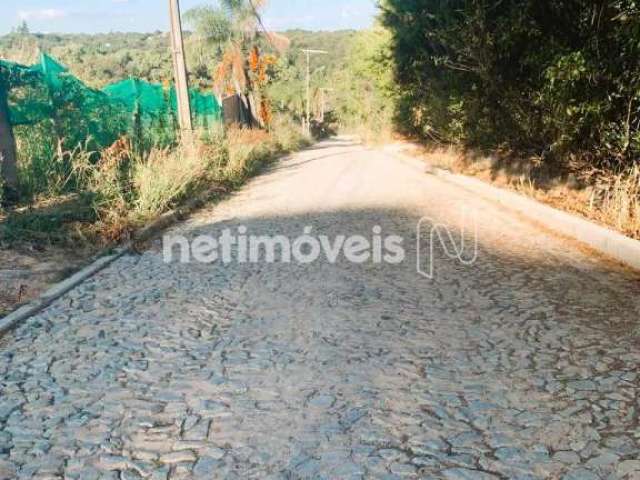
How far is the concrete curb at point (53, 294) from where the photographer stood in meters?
4.03

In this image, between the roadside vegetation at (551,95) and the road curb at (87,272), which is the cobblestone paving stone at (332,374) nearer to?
the road curb at (87,272)

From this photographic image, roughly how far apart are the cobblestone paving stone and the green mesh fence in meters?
5.06

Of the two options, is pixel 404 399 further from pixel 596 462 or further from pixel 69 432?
pixel 69 432

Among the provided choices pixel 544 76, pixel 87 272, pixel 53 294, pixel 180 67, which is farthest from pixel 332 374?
pixel 180 67

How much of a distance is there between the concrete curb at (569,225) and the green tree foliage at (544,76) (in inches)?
36.5

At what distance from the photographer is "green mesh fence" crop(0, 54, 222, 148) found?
8625 mm

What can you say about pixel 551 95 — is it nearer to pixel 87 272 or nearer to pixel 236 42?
pixel 87 272

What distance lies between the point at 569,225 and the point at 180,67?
873 cm

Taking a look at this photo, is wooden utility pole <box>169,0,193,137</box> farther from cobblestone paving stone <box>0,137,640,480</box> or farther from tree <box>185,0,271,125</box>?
tree <box>185,0,271,125</box>

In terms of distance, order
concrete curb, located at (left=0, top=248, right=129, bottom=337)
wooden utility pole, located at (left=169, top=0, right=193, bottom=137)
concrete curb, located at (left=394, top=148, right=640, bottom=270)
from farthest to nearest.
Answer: wooden utility pole, located at (left=169, top=0, right=193, bottom=137), concrete curb, located at (left=394, top=148, right=640, bottom=270), concrete curb, located at (left=0, top=248, right=129, bottom=337)

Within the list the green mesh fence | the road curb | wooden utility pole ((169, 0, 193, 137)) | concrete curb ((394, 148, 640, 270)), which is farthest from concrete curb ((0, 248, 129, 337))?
wooden utility pole ((169, 0, 193, 137))

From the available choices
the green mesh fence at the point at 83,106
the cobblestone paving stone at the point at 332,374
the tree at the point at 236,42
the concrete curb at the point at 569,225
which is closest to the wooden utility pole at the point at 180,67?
the green mesh fence at the point at 83,106

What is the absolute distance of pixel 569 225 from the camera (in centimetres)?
657

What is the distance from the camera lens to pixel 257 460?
7.72 ft
